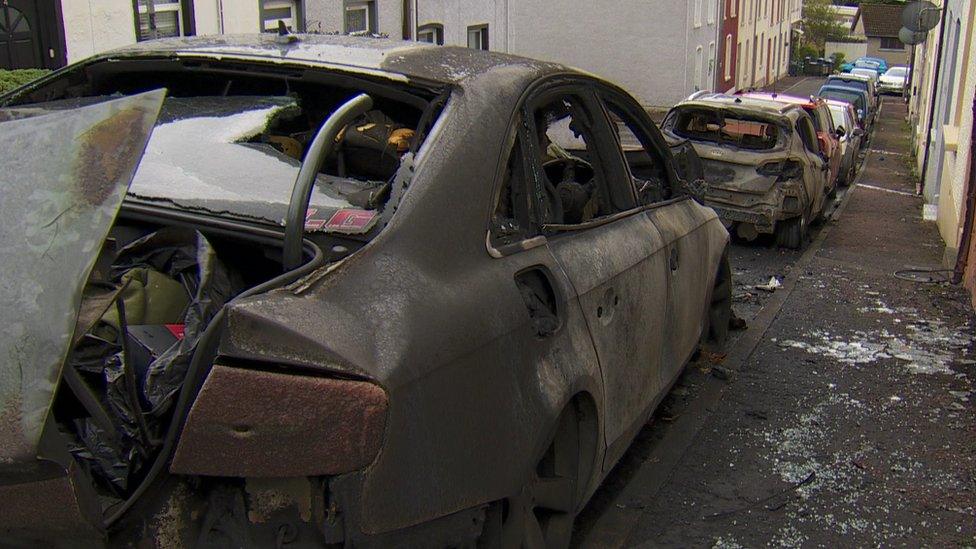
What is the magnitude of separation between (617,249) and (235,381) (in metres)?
2.07

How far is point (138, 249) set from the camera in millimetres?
3406

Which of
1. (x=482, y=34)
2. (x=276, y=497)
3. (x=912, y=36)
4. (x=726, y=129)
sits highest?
(x=482, y=34)

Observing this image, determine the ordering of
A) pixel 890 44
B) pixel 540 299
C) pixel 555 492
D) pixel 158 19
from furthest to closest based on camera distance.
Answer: pixel 890 44, pixel 158 19, pixel 555 492, pixel 540 299

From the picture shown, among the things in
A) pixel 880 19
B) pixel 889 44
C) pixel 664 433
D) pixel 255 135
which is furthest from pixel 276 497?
pixel 889 44

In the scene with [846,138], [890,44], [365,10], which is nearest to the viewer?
[365,10]

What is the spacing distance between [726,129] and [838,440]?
7591mm

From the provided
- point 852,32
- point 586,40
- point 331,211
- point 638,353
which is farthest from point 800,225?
point 852,32

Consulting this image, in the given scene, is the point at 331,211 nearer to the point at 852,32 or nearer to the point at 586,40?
the point at 586,40

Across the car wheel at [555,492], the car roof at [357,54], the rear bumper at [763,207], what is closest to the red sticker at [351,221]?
the car roof at [357,54]

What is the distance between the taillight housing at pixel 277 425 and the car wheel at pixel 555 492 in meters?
0.99

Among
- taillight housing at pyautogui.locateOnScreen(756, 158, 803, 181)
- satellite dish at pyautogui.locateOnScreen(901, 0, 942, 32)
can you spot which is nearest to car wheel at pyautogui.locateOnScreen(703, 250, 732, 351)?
taillight housing at pyautogui.locateOnScreen(756, 158, 803, 181)

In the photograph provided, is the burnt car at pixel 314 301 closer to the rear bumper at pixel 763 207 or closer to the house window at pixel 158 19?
the rear bumper at pixel 763 207

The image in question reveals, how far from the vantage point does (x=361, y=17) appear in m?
17.8

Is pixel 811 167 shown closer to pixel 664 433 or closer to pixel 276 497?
pixel 664 433
